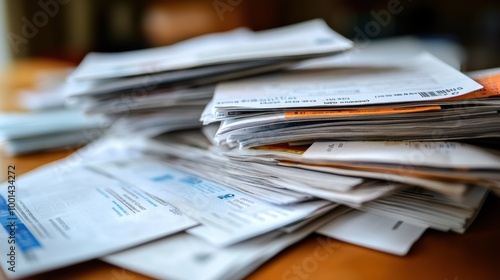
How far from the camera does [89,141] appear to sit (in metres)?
0.77

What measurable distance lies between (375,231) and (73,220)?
297 millimetres

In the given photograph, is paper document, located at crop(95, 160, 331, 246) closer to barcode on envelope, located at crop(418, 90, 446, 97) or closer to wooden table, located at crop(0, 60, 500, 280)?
wooden table, located at crop(0, 60, 500, 280)

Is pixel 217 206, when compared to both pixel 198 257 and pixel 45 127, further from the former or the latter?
pixel 45 127

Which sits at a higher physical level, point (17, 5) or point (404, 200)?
point (17, 5)

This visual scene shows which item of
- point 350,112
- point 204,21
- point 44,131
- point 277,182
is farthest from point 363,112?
point 204,21

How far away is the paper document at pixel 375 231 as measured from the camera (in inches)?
15.4

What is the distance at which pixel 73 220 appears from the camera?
42 centimetres

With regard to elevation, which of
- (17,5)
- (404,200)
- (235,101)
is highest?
(17,5)

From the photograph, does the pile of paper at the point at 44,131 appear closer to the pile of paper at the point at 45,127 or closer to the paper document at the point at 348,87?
the pile of paper at the point at 45,127

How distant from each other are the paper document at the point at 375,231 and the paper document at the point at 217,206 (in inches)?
1.1

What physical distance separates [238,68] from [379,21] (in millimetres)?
1441

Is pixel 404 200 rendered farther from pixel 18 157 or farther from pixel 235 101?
pixel 18 157

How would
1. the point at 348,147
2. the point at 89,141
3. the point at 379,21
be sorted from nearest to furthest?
the point at 348,147 → the point at 89,141 → the point at 379,21

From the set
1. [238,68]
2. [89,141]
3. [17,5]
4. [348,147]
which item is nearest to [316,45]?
[238,68]
